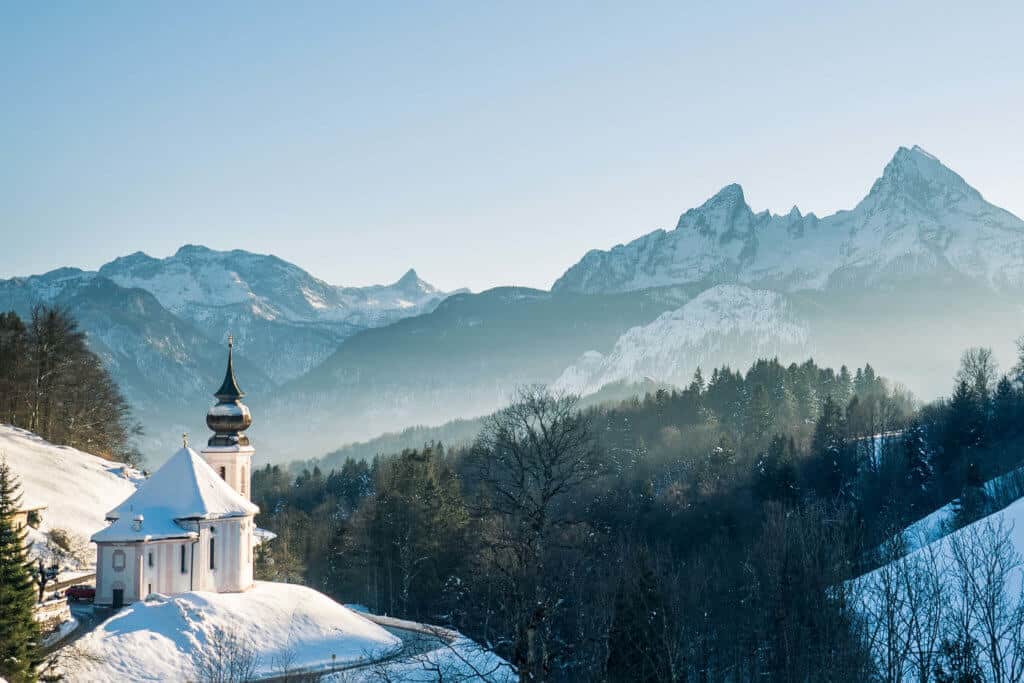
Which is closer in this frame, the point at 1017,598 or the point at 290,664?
the point at 1017,598

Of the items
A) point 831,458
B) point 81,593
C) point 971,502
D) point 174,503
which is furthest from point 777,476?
point 81,593

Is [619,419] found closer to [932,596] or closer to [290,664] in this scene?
[290,664]

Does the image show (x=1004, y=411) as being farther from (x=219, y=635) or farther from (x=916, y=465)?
(x=219, y=635)

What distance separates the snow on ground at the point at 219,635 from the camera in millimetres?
36656

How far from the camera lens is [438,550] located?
64.4m

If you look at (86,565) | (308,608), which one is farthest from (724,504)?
(86,565)

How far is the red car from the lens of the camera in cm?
4481

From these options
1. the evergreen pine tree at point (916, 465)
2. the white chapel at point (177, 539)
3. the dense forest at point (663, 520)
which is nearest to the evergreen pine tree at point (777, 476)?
the dense forest at point (663, 520)

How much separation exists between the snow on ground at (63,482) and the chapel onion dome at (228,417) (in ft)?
22.6

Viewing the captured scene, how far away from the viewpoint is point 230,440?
60312 mm

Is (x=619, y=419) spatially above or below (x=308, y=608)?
above

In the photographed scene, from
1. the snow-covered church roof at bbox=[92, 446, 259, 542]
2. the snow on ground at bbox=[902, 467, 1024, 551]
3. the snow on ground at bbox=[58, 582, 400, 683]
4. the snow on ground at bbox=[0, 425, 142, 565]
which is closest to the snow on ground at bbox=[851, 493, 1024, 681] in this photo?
the snow on ground at bbox=[58, 582, 400, 683]

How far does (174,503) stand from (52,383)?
32.5 meters

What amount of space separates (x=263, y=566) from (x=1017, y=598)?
154ft
